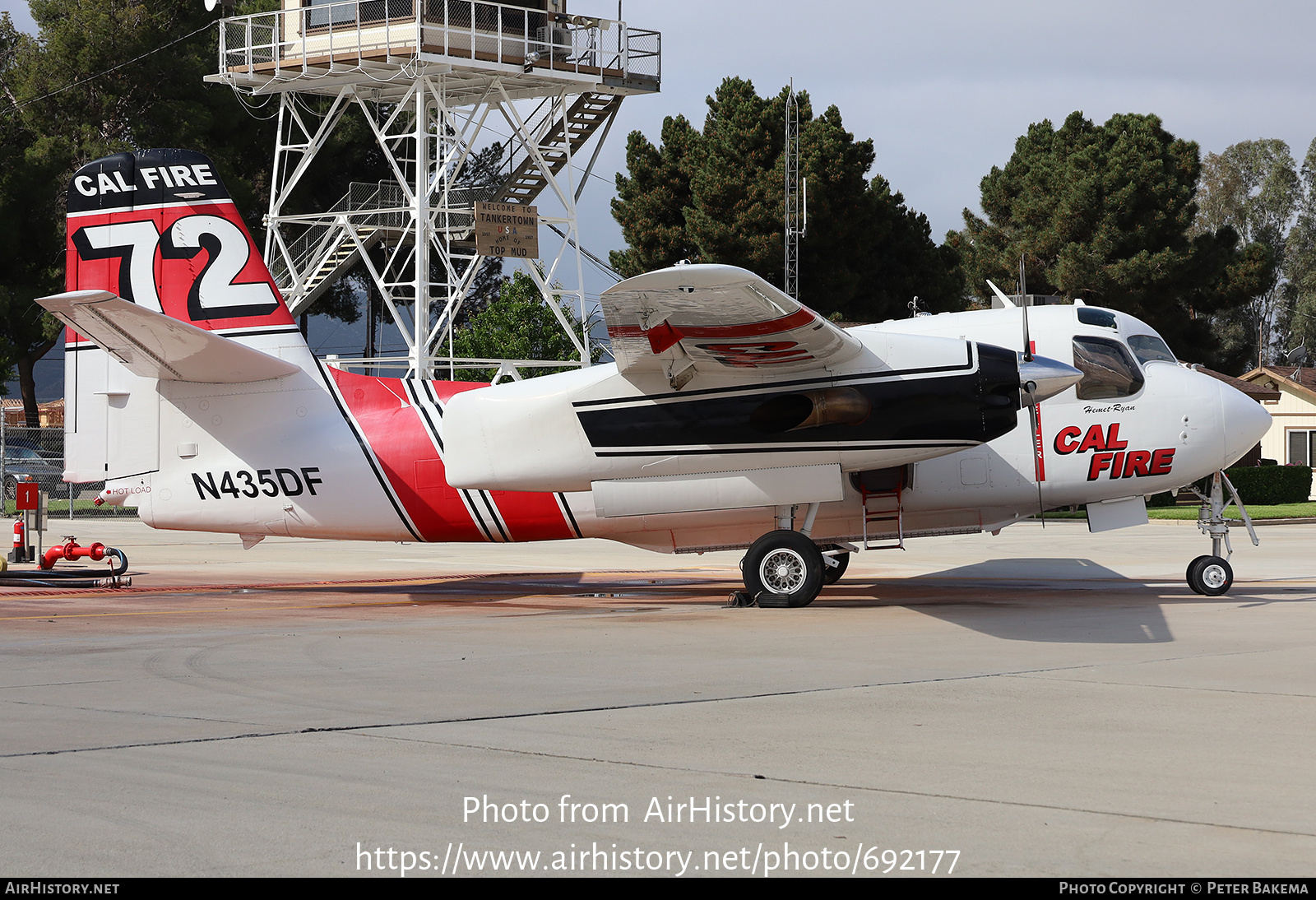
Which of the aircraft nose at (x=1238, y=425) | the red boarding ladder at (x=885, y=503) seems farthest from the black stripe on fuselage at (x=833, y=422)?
the aircraft nose at (x=1238, y=425)

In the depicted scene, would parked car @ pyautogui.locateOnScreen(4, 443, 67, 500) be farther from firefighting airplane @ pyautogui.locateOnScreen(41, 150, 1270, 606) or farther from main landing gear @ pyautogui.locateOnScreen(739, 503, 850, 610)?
main landing gear @ pyautogui.locateOnScreen(739, 503, 850, 610)

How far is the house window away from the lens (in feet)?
166

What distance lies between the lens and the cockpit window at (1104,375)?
15.4m

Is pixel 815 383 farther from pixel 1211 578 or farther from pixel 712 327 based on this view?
pixel 1211 578

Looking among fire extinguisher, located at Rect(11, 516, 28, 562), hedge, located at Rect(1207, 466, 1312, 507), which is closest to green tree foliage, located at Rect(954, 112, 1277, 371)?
hedge, located at Rect(1207, 466, 1312, 507)

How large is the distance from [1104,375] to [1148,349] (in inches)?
32.4

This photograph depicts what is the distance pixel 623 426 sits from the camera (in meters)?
14.5

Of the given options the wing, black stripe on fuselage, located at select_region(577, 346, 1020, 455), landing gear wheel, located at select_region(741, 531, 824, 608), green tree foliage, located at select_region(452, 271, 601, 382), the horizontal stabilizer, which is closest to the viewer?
the wing

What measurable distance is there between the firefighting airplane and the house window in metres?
39.5

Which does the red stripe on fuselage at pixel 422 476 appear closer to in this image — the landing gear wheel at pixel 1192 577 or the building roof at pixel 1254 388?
the landing gear wheel at pixel 1192 577

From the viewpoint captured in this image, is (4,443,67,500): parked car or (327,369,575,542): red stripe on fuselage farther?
(4,443,67,500): parked car

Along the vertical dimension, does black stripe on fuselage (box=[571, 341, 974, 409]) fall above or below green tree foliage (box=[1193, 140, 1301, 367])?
below

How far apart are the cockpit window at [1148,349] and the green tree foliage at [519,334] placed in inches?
1074

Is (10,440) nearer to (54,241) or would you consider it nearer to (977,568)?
(54,241)
